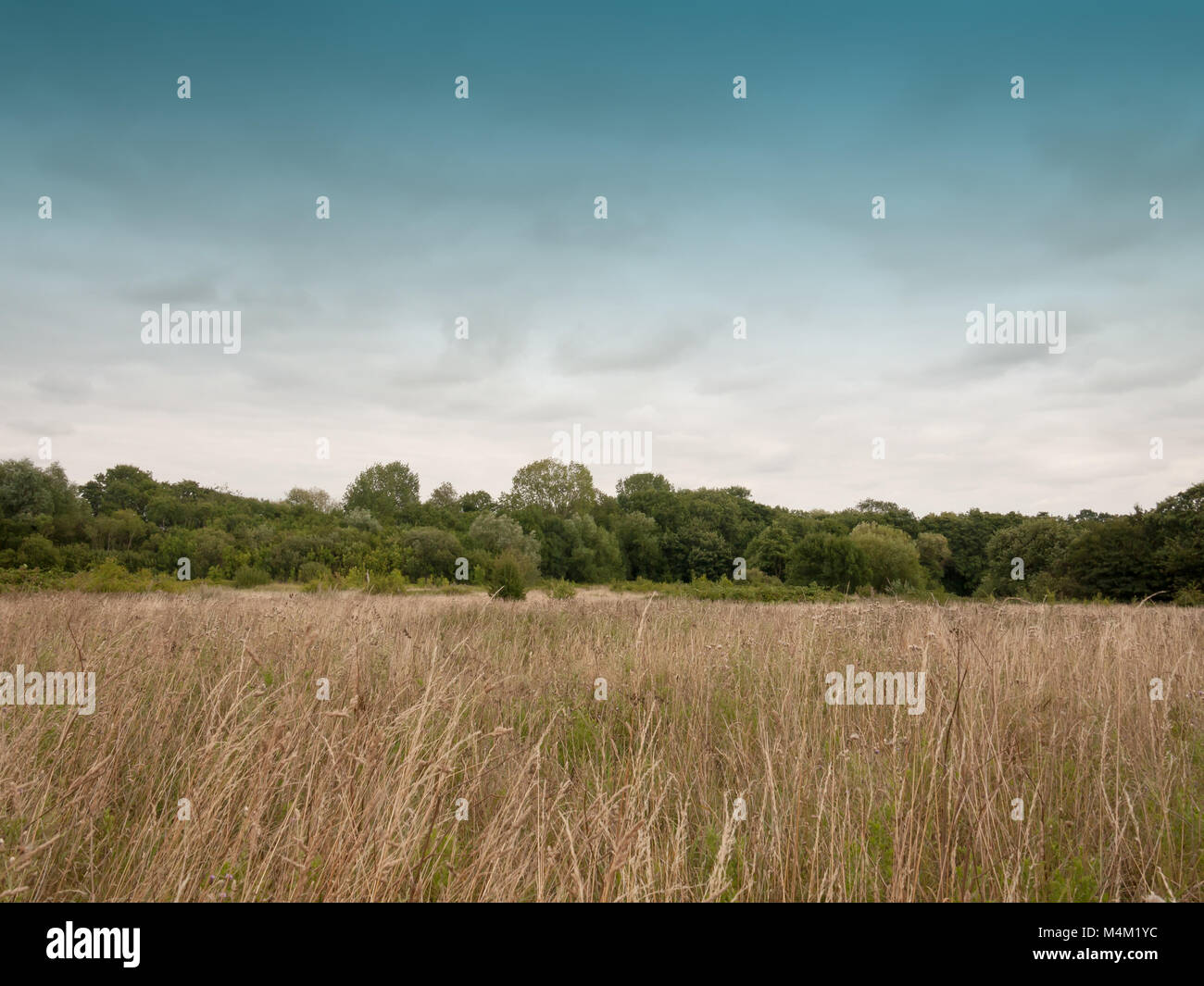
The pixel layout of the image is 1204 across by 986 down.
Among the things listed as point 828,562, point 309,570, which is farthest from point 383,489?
point 828,562

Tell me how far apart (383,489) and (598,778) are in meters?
79.4

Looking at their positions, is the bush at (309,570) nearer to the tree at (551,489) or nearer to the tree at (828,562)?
the tree at (828,562)

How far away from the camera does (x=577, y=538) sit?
209 ft

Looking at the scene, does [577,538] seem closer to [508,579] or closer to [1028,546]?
[1028,546]

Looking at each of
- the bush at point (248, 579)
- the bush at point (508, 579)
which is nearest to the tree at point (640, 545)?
the bush at point (248, 579)

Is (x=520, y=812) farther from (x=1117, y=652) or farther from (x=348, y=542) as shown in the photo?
(x=348, y=542)

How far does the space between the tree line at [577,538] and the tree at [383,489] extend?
0.19 m

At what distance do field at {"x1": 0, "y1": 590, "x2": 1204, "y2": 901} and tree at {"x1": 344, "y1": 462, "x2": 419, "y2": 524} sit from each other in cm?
7185

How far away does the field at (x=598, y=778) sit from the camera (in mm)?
2594

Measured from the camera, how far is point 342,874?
2.38 meters

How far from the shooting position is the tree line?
30531mm
